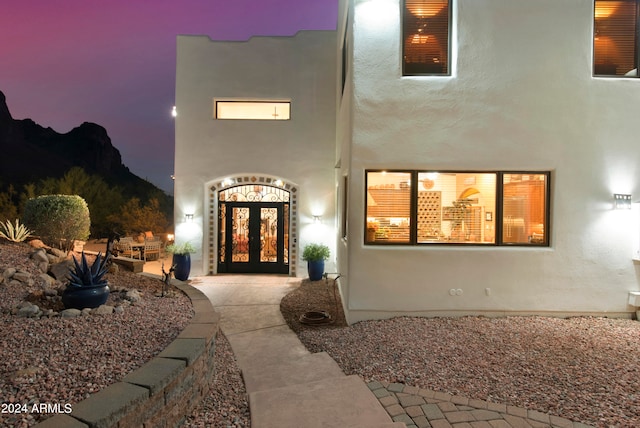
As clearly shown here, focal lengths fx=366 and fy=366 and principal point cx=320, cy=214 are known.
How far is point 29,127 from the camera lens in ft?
176

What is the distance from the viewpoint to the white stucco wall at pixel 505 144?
6.50 meters

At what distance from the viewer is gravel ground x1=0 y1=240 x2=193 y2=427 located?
2.69 metres

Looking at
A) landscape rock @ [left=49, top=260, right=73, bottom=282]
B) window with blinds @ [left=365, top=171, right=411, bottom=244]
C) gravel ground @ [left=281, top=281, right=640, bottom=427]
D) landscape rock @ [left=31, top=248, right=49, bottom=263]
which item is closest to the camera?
gravel ground @ [left=281, top=281, right=640, bottom=427]

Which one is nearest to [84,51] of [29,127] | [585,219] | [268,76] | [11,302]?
[29,127]

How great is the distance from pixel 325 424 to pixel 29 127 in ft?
222

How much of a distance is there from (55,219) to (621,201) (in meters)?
10.9

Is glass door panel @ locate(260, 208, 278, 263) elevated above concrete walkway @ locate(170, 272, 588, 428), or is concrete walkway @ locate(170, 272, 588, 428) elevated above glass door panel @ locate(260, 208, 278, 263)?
glass door panel @ locate(260, 208, 278, 263)

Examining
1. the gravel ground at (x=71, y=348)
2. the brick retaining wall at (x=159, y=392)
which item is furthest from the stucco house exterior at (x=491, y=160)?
the gravel ground at (x=71, y=348)

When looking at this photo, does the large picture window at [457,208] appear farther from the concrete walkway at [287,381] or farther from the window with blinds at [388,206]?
the concrete walkway at [287,381]

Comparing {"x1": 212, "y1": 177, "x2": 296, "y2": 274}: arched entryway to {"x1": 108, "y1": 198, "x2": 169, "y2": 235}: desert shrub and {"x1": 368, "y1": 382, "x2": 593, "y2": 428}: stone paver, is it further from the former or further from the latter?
{"x1": 368, "y1": 382, "x2": 593, "y2": 428}: stone paver

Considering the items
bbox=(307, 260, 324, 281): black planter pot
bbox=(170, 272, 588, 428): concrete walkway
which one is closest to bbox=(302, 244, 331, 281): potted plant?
bbox=(307, 260, 324, 281): black planter pot

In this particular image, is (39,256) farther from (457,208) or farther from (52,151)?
(52,151)

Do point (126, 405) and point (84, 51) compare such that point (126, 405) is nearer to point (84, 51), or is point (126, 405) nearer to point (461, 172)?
point (461, 172)

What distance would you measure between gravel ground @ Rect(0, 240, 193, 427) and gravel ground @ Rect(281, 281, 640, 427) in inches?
88.7
